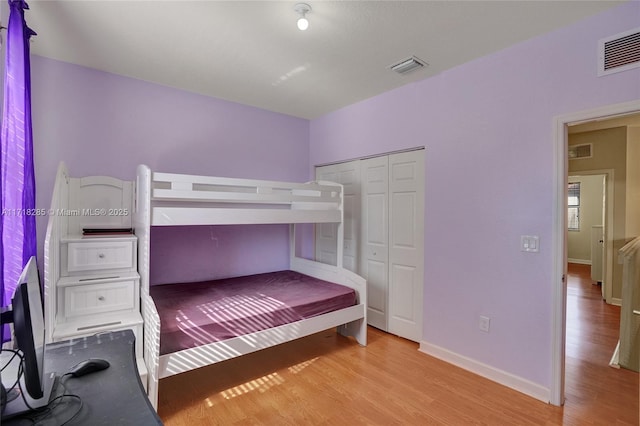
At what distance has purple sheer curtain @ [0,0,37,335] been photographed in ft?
5.87

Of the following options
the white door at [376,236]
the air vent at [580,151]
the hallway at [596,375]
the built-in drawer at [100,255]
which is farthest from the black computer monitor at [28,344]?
the air vent at [580,151]

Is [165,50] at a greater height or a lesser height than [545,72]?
→ greater

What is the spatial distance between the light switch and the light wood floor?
3.36 feet

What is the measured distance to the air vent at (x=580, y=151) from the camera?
14.7 feet

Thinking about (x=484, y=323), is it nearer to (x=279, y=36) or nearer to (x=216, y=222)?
(x=216, y=222)

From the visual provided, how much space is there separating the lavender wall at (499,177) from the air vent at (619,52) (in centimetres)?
4

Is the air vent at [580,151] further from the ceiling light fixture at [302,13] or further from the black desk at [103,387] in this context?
the black desk at [103,387]

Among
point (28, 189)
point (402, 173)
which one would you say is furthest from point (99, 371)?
point (402, 173)

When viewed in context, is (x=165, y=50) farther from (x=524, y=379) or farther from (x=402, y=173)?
(x=524, y=379)

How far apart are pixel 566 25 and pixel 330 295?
102 inches

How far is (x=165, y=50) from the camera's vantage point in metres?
2.35

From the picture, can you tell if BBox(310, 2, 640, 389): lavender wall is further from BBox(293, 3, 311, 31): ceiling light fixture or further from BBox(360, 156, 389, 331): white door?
BBox(293, 3, 311, 31): ceiling light fixture

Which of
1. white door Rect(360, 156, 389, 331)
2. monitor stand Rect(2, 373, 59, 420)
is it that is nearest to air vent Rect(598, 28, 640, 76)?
white door Rect(360, 156, 389, 331)

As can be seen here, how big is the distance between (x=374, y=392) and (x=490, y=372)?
3.09 feet
